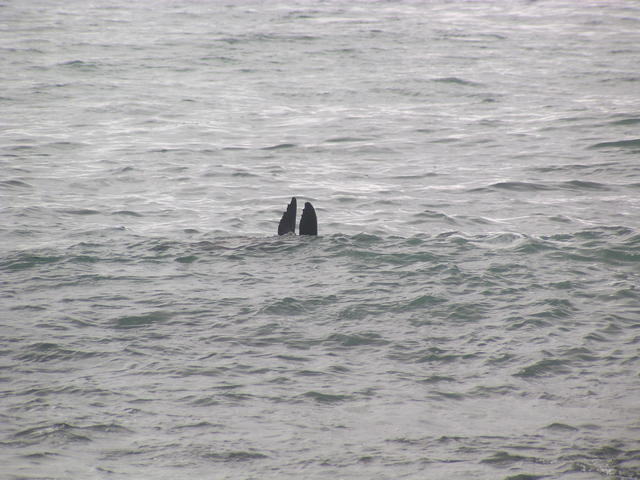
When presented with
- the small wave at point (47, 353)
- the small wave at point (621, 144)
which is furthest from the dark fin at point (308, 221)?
the small wave at point (621, 144)

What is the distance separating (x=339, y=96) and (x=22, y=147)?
7.53m

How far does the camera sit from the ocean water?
6.34m

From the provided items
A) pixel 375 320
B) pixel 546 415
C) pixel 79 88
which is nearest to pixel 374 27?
pixel 79 88

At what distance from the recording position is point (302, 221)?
420 inches

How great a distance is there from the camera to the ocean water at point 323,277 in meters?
6.34

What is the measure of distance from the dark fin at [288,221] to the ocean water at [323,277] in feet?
0.38

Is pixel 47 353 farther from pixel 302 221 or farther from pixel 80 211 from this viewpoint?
pixel 80 211

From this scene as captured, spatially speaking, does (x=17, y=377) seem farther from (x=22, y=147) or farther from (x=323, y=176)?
(x=22, y=147)

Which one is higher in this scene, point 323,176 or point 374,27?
point 374,27

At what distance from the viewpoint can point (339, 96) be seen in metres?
20.1

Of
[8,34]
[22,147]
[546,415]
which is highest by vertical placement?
[8,34]

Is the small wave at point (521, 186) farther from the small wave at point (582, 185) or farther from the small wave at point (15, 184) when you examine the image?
the small wave at point (15, 184)

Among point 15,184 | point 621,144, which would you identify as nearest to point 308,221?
point 15,184

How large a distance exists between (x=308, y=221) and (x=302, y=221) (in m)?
0.08
